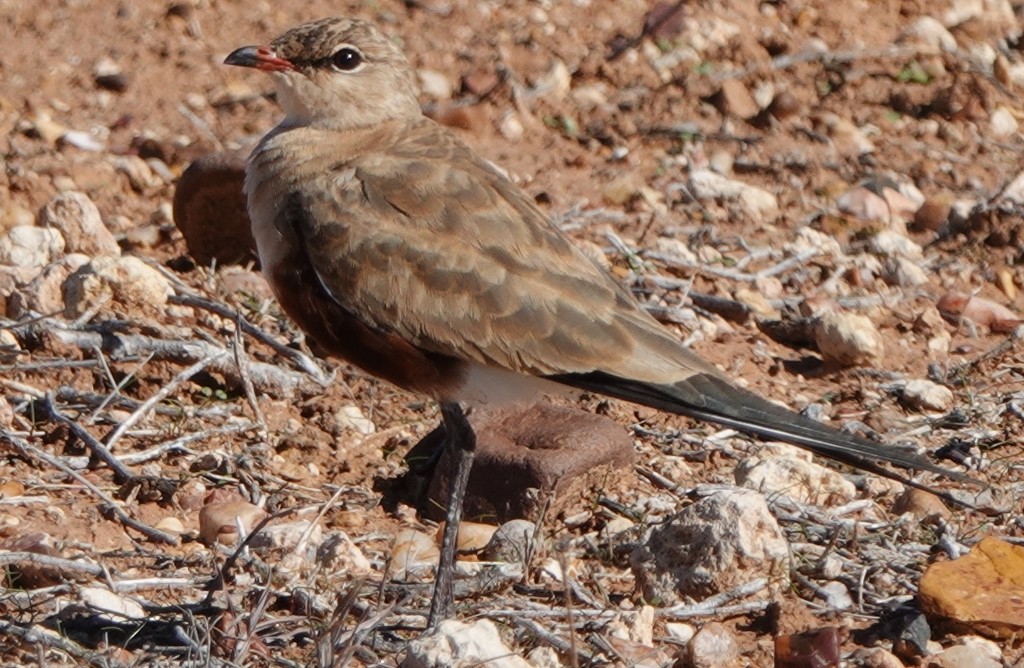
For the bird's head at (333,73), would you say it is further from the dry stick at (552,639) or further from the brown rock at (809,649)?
the brown rock at (809,649)

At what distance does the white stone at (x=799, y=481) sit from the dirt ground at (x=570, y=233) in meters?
0.17

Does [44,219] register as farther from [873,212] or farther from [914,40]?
[914,40]

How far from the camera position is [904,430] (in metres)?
5.86

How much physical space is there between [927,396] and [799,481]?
95 cm

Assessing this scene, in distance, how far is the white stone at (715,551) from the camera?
15.3 ft

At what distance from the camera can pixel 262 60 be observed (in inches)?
220

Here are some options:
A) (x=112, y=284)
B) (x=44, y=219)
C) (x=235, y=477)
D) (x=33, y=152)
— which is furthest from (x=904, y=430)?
(x=33, y=152)

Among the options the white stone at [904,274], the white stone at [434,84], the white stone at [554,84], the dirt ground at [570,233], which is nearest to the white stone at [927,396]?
the dirt ground at [570,233]

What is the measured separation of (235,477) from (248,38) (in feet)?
12.9

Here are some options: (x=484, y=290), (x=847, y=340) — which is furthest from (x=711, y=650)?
(x=847, y=340)

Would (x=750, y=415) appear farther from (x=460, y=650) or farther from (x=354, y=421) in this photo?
(x=354, y=421)

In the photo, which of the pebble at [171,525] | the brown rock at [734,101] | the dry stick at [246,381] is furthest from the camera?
the brown rock at [734,101]

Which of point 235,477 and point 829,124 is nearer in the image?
point 235,477

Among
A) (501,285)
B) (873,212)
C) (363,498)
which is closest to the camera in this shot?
(501,285)
